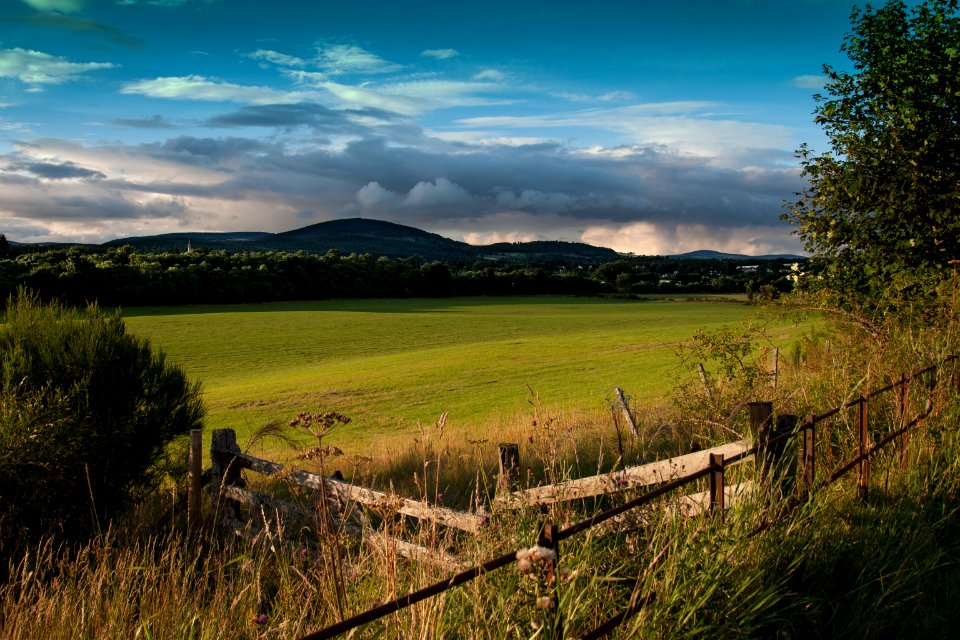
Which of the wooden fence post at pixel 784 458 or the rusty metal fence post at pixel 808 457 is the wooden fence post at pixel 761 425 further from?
the rusty metal fence post at pixel 808 457

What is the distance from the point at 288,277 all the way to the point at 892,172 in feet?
271

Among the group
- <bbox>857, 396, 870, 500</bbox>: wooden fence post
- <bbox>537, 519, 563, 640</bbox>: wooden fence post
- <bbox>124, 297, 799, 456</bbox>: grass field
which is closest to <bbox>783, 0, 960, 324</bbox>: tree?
<bbox>124, 297, 799, 456</bbox>: grass field

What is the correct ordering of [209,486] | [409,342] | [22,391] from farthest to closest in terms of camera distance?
1. [409,342]
2. [209,486]
3. [22,391]

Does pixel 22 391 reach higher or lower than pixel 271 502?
higher

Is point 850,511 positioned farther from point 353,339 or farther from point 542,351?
point 353,339

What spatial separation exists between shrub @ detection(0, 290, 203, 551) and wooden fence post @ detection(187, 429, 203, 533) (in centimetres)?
119

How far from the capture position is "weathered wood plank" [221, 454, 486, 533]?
465 centimetres

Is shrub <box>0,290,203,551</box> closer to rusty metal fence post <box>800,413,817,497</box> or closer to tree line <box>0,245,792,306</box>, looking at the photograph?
rusty metal fence post <box>800,413,817,497</box>

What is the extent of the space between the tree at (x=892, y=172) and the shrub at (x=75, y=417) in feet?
42.1

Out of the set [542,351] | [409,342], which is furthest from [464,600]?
[409,342]

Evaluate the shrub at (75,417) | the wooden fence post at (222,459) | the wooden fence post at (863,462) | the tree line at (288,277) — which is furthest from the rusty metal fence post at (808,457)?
the tree line at (288,277)

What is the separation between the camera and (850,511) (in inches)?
204

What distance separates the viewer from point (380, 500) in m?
5.56

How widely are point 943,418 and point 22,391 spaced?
10.6 m
